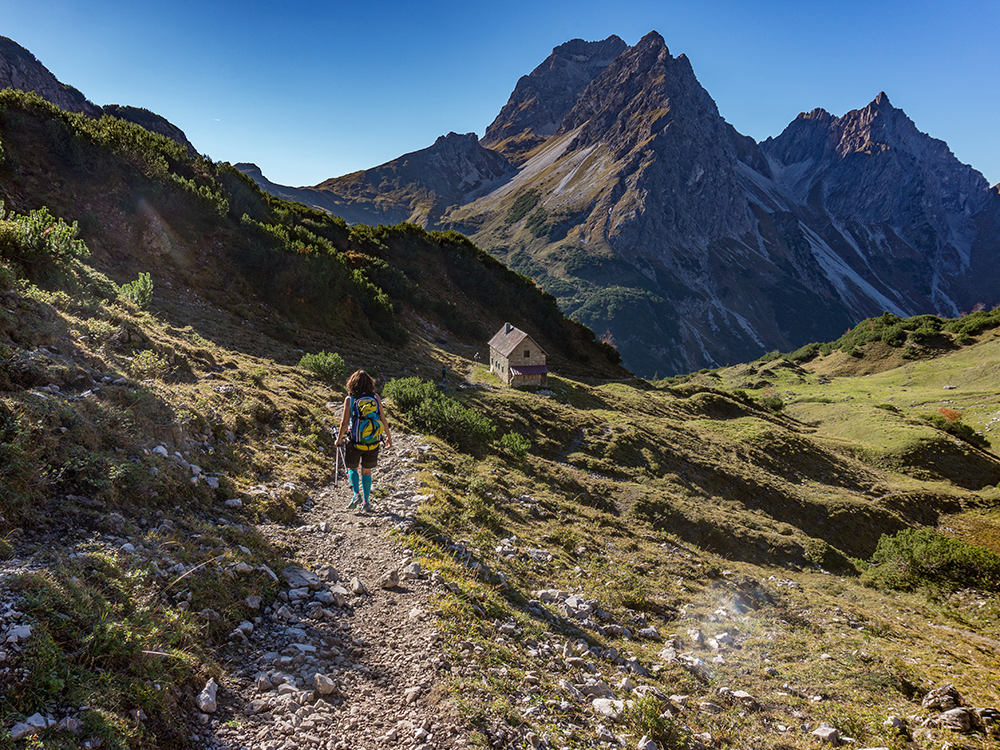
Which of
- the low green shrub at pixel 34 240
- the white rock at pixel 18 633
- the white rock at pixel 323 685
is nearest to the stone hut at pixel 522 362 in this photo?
the low green shrub at pixel 34 240

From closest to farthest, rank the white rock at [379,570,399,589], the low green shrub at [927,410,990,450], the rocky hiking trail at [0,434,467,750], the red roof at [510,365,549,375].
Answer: the rocky hiking trail at [0,434,467,750] → the white rock at [379,570,399,589] → the red roof at [510,365,549,375] → the low green shrub at [927,410,990,450]

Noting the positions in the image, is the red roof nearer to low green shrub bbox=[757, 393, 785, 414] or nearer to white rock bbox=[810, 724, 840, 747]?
white rock bbox=[810, 724, 840, 747]

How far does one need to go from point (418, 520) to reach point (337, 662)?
4103mm

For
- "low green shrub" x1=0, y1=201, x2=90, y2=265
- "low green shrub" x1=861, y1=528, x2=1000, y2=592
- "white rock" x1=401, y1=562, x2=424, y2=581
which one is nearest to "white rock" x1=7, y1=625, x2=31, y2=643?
"white rock" x1=401, y1=562, x2=424, y2=581

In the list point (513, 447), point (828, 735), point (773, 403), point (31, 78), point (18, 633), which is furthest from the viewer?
point (31, 78)

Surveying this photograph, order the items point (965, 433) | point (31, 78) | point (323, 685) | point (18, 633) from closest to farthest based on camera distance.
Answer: point (18, 633) < point (323, 685) < point (965, 433) < point (31, 78)

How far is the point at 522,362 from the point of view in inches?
1526

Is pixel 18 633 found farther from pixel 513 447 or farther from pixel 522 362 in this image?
pixel 522 362

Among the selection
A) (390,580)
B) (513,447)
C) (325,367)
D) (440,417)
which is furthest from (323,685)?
(325,367)

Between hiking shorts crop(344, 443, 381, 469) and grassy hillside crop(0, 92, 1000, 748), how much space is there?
1528mm

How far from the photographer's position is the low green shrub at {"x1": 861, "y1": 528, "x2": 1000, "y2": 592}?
Answer: 17.4 m

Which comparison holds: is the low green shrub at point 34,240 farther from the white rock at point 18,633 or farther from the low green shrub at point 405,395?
the white rock at point 18,633

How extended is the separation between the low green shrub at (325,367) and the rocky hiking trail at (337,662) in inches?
495

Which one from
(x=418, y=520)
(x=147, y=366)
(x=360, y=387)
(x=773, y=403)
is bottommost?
(x=418, y=520)
